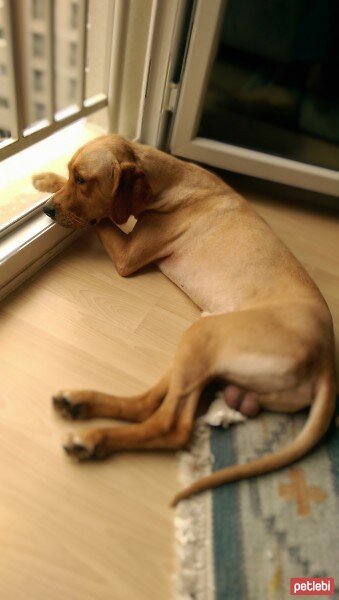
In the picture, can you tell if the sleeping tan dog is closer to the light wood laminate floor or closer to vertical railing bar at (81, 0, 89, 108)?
the light wood laminate floor

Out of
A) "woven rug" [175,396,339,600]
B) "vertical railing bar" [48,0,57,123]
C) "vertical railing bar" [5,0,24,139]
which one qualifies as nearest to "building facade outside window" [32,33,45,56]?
"vertical railing bar" [48,0,57,123]

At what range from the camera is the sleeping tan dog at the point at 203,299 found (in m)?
1.26

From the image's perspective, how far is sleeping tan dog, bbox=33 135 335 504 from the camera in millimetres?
1256

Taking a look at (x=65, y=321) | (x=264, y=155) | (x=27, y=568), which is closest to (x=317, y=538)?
(x=27, y=568)

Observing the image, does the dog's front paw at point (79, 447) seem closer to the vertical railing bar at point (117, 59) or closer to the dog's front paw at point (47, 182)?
the dog's front paw at point (47, 182)

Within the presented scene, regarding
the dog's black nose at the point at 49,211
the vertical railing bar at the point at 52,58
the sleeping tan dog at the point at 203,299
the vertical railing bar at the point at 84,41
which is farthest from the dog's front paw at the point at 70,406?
the vertical railing bar at the point at 84,41

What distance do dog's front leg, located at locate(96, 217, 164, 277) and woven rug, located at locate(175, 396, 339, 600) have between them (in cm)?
71

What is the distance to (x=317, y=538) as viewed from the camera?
1.15 meters

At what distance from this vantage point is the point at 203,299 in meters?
1.67

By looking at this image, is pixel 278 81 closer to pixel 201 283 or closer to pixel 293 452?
pixel 201 283

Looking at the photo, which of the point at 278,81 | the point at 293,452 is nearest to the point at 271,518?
the point at 293,452

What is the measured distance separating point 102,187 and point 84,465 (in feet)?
3.04

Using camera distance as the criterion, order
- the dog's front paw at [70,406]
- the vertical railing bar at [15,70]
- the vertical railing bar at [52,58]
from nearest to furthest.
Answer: the dog's front paw at [70,406] → the vertical railing bar at [15,70] → the vertical railing bar at [52,58]

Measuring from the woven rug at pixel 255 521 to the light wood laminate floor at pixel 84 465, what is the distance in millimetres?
66
